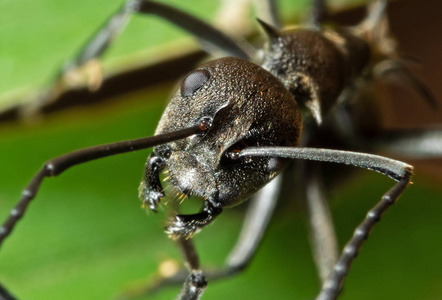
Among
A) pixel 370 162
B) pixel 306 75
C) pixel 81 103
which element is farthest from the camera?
A: pixel 81 103

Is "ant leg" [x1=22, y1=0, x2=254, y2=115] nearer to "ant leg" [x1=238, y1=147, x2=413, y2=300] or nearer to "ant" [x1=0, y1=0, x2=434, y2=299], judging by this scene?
"ant" [x1=0, y1=0, x2=434, y2=299]

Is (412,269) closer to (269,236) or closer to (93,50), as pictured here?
(269,236)

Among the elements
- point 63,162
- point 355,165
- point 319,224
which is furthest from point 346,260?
point 319,224

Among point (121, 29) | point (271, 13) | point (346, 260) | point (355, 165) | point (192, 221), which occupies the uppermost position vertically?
point (121, 29)

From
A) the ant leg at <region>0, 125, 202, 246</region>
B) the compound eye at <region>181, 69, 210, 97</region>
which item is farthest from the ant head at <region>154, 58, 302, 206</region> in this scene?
the ant leg at <region>0, 125, 202, 246</region>

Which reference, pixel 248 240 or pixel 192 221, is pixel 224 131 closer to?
pixel 192 221

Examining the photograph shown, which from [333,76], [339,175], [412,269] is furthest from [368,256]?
[333,76]
